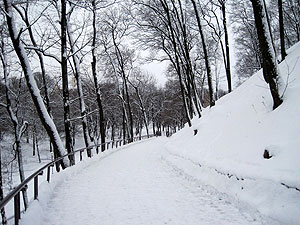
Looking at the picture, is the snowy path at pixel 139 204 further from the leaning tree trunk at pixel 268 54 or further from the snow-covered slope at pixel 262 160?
the leaning tree trunk at pixel 268 54

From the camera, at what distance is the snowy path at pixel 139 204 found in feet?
14.5

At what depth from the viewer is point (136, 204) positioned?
5.36 metres

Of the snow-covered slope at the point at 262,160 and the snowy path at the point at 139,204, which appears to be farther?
the snowy path at the point at 139,204

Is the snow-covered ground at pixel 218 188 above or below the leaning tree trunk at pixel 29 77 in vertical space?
below

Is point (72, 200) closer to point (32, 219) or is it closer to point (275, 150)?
point (32, 219)

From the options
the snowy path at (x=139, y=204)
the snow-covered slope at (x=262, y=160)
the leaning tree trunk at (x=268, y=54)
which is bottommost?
the snowy path at (x=139, y=204)

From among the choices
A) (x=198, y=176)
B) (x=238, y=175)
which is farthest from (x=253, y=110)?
(x=238, y=175)

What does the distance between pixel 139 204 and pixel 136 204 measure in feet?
0.26

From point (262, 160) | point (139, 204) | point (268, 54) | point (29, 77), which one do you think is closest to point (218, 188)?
point (262, 160)

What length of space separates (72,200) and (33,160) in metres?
34.5

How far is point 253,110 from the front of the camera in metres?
8.40

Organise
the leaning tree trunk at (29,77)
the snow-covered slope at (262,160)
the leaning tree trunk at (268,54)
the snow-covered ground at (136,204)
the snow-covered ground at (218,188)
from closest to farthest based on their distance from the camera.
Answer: the snow-covered slope at (262,160)
the snow-covered ground at (218,188)
the snow-covered ground at (136,204)
the leaning tree trunk at (268,54)
the leaning tree trunk at (29,77)

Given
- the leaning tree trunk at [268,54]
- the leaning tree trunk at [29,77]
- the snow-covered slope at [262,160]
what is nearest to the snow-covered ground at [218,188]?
the snow-covered slope at [262,160]

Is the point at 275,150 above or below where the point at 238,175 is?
above
